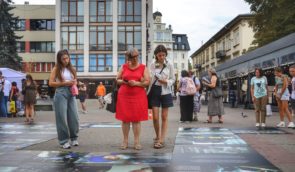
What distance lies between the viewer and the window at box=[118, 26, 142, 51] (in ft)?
199

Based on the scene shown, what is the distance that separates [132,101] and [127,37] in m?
53.4

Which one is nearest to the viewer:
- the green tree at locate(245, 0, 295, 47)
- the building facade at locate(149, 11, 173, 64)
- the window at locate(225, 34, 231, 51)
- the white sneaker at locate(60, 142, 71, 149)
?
the white sneaker at locate(60, 142, 71, 149)

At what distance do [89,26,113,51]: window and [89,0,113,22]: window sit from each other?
3.99 ft

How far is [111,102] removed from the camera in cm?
852

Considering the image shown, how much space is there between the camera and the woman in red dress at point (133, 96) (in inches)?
322

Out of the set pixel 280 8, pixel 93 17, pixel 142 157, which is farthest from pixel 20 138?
pixel 93 17

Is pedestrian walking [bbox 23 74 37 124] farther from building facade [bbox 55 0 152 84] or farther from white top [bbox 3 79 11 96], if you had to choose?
building facade [bbox 55 0 152 84]

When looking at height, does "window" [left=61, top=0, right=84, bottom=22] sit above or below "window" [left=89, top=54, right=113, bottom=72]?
above

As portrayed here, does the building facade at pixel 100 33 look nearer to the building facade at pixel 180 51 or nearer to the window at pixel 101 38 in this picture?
the window at pixel 101 38

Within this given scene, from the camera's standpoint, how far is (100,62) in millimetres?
61594

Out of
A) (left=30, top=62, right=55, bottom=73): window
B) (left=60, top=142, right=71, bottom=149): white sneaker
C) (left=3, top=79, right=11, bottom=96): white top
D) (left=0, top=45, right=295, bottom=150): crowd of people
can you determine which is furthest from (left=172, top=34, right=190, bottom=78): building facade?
(left=60, top=142, right=71, bottom=149): white sneaker

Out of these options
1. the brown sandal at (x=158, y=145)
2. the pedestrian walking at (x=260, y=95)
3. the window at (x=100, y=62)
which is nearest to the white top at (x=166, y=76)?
the brown sandal at (x=158, y=145)

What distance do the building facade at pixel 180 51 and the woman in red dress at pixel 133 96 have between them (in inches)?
5527

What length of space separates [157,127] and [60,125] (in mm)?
1773
